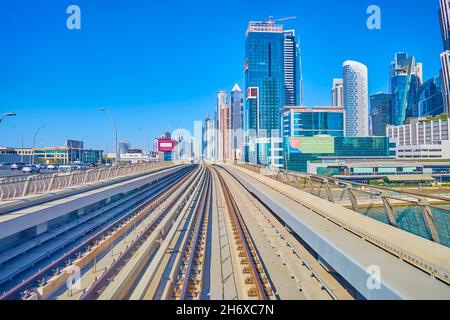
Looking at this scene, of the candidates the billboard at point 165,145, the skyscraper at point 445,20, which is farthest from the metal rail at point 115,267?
the skyscraper at point 445,20

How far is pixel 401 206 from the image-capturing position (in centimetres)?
626

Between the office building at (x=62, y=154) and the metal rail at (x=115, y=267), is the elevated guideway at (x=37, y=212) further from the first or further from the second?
the office building at (x=62, y=154)

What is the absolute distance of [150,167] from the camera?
40.6 metres

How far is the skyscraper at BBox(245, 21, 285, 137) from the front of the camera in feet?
509

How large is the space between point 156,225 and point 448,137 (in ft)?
413

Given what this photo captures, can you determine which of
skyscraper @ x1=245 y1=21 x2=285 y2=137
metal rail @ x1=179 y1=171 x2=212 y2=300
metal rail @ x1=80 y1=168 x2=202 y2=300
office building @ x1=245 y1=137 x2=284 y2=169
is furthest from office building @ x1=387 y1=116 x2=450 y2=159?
metal rail @ x1=80 y1=168 x2=202 y2=300

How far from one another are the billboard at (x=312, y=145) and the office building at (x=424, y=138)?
83.3 ft

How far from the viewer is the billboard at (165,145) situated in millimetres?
79062

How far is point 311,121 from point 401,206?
111 m

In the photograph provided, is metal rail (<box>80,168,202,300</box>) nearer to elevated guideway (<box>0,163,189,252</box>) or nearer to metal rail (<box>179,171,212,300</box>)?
metal rail (<box>179,171,212,300</box>)

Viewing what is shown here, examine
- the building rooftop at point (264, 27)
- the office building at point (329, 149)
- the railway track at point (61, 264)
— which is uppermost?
the building rooftop at point (264, 27)

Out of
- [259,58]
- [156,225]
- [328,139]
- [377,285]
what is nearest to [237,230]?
[156,225]

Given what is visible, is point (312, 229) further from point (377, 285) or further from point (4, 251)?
point (4, 251)

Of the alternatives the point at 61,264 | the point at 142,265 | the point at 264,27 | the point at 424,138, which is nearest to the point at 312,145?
the point at 424,138
